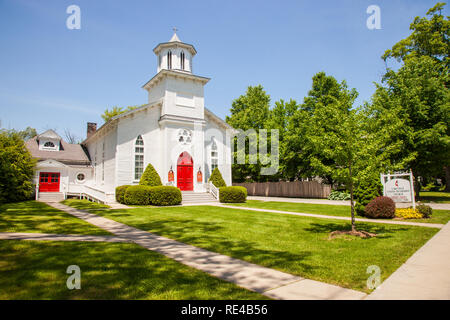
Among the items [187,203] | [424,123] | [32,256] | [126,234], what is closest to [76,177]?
[187,203]

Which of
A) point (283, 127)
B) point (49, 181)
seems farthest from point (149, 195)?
point (283, 127)

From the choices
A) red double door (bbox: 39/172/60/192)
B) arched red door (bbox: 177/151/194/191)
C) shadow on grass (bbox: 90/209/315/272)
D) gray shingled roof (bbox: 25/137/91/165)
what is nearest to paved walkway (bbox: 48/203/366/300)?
shadow on grass (bbox: 90/209/315/272)

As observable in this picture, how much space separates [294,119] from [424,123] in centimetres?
1267

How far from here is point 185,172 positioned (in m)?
22.9

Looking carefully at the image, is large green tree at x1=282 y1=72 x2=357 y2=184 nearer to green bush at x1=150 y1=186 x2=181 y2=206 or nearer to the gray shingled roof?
green bush at x1=150 y1=186 x2=181 y2=206

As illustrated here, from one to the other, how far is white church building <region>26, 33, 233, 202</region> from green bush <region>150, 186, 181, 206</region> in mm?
2212

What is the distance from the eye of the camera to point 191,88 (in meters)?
23.5

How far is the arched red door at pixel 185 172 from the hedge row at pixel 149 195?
10.2 ft

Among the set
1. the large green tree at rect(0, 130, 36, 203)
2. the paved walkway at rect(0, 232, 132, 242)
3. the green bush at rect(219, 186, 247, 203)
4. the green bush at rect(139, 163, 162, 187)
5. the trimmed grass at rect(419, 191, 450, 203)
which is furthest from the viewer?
the trimmed grass at rect(419, 191, 450, 203)

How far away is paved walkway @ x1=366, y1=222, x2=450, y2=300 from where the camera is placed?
3988 mm

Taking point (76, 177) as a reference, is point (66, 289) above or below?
below

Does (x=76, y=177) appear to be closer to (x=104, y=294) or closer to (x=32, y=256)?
(x=32, y=256)

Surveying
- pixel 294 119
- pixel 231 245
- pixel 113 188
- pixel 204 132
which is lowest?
pixel 231 245

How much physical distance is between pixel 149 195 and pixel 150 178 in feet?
5.66
